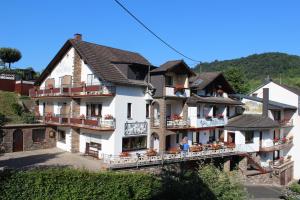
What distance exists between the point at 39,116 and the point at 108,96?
11.6 meters

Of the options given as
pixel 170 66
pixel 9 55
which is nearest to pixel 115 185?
pixel 170 66

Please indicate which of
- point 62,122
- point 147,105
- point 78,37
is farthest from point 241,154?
point 78,37

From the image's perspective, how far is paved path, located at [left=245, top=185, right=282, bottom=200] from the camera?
102 feet

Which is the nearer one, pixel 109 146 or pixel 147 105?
pixel 109 146

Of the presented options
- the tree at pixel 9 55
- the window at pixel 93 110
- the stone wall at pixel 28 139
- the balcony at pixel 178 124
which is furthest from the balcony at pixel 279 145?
the tree at pixel 9 55

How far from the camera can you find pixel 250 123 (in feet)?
125

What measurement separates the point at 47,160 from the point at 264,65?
12454cm

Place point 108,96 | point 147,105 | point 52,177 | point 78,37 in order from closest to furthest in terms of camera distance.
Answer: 1. point 52,177
2. point 108,96
3. point 147,105
4. point 78,37

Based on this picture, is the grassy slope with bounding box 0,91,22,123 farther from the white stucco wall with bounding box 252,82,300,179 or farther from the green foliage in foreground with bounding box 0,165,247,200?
the white stucco wall with bounding box 252,82,300,179

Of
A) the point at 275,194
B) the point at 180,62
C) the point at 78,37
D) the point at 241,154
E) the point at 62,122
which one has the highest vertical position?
the point at 78,37

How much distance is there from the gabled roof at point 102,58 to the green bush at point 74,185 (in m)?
10.5

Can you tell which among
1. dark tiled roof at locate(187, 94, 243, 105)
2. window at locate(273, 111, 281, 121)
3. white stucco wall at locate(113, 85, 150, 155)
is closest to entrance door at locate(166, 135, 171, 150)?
white stucco wall at locate(113, 85, 150, 155)

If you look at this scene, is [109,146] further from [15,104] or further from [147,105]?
[15,104]

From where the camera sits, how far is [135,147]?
31766 millimetres
